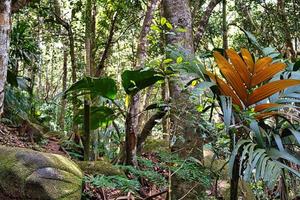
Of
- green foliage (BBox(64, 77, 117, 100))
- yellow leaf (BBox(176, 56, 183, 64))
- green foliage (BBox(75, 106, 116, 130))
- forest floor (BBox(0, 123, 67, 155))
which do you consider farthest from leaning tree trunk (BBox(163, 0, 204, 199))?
forest floor (BBox(0, 123, 67, 155))

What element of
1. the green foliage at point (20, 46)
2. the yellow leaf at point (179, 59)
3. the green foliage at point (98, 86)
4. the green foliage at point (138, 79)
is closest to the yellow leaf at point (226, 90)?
the yellow leaf at point (179, 59)

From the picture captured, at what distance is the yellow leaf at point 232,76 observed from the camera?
2.21 meters

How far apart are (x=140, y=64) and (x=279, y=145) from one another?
8.32ft

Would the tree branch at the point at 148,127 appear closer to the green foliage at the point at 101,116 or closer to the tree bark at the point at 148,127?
the tree bark at the point at 148,127

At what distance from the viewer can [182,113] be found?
2.48 meters

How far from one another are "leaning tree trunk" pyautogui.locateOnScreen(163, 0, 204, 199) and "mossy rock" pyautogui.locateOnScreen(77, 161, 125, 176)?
1.11 meters

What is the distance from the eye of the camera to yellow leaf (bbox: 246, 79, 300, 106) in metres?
2.12

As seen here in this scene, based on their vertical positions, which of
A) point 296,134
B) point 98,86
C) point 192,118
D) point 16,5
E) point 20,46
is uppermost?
point 16,5

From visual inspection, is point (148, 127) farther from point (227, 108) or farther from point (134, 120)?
point (227, 108)

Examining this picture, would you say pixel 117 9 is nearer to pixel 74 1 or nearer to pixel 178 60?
pixel 74 1

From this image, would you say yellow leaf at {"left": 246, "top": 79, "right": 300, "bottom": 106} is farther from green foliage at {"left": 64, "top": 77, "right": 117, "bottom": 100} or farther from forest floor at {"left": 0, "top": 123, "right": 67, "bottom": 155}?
forest floor at {"left": 0, "top": 123, "right": 67, "bottom": 155}

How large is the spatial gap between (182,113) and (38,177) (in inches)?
55.4

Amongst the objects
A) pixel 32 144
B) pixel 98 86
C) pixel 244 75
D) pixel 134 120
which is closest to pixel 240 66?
pixel 244 75

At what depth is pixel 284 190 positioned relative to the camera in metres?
2.22
